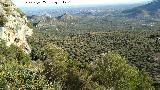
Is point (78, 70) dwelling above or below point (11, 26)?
below

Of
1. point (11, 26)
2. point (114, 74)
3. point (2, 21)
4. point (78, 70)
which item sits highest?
point (2, 21)

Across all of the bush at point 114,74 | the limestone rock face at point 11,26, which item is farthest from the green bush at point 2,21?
the bush at point 114,74

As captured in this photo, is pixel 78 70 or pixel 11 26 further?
pixel 11 26

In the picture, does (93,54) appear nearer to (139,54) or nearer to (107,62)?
(139,54)

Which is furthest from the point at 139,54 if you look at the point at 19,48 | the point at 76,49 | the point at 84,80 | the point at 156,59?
the point at 84,80

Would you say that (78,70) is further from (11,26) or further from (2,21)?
(11,26)

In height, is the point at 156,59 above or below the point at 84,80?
below

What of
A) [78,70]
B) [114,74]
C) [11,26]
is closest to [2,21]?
[11,26]

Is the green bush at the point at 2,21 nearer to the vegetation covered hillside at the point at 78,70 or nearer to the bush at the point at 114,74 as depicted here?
the vegetation covered hillside at the point at 78,70
